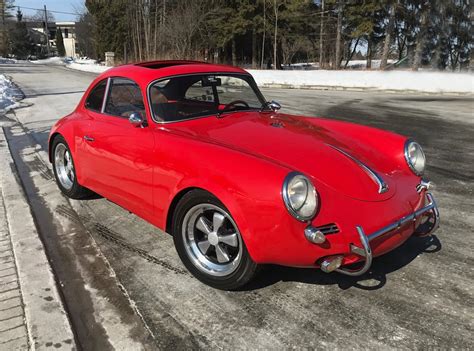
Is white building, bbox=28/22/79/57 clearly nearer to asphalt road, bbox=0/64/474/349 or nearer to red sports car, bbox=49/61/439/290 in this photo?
red sports car, bbox=49/61/439/290

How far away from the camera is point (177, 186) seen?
301 cm

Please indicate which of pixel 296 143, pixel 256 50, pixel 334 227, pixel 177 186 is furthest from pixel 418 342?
pixel 256 50

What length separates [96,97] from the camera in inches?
169

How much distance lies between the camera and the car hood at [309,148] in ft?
9.41

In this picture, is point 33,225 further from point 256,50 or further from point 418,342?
point 256,50

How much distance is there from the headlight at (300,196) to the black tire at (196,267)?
1.44ft

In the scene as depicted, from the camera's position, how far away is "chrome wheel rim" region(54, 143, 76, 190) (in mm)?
4785

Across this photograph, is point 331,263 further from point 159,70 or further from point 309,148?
point 159,70

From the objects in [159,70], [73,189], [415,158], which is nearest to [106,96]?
[159,70]

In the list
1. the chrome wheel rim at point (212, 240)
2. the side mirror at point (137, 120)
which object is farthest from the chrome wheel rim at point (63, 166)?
the chrome wheel rim at point (212, 240)

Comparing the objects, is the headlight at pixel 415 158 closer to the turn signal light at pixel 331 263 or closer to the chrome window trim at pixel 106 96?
the turn signal light at pixel 331 263

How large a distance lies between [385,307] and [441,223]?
171 centimetres

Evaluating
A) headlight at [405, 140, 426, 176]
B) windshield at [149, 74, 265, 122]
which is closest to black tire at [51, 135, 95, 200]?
windshield at [149, 74, 265, 122]

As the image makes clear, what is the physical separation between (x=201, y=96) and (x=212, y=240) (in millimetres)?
1639
